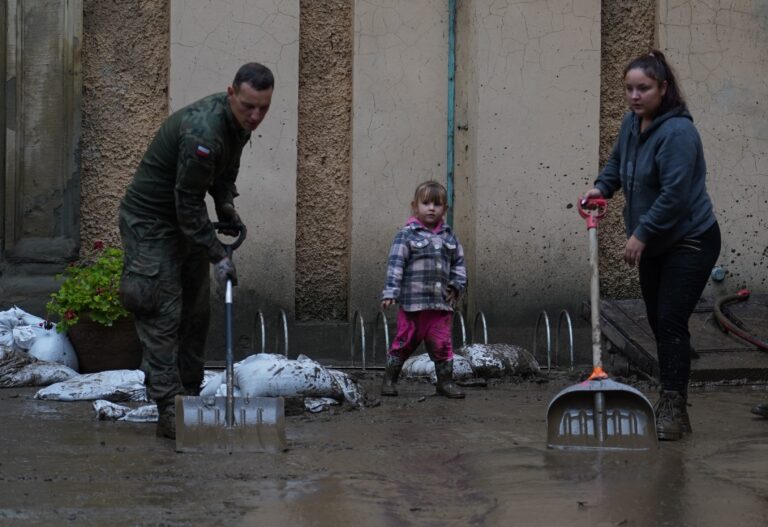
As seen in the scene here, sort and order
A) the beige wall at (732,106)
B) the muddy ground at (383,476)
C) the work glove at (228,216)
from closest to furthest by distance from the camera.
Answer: the muddy ground at (383,476)
the work glove at (228,216)
the beige wall at (732,106)

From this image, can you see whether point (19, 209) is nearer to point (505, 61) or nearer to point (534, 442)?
point (505, 61)

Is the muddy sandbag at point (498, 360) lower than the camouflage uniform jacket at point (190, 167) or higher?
lower

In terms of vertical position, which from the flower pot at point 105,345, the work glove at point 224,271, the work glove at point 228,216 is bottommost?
the flower pot at point 105,345

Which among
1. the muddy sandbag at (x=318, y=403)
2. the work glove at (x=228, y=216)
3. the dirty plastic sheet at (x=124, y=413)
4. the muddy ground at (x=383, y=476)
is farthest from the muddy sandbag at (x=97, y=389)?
the work glove at (x=228, y=216)

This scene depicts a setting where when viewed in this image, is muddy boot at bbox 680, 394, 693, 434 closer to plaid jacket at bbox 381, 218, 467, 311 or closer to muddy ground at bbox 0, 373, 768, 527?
muddy ground at bbox 0, 373, 768, 527

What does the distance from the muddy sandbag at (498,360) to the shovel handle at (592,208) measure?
2.29 m

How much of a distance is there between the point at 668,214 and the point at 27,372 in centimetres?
407

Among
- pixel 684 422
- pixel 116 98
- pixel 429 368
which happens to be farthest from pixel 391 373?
pixel 116 98

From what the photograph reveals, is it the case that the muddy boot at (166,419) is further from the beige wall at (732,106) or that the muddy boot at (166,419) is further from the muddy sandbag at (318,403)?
the beige wall at (732,106)

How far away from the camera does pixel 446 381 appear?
744 cm

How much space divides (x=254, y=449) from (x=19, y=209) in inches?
153

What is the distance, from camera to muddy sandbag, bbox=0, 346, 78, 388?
751cm

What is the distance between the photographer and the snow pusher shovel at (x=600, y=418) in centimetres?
548

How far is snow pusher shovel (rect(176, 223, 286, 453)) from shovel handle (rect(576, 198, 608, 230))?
5.63 feet
